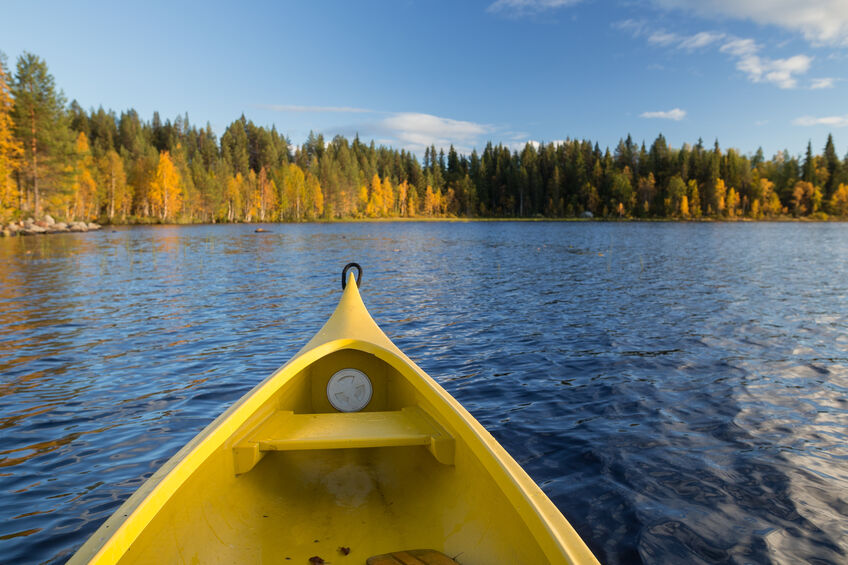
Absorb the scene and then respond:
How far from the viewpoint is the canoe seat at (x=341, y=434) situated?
3357 millimetres

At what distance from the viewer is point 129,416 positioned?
6332 millimetres

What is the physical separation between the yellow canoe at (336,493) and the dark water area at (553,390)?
1.51 m

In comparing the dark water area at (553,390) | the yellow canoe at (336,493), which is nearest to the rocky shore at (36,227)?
the dark water area at (553,390)

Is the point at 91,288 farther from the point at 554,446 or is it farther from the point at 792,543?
the point at 792,543

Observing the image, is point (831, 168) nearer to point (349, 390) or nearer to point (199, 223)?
point (199, 223)

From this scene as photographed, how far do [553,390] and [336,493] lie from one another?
4.59 meters

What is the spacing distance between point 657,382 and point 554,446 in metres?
3.26

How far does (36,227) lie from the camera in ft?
157

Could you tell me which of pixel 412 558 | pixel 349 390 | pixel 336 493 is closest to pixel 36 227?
pixel 349 390

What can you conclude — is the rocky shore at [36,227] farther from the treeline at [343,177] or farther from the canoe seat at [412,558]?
the canoe seat at [412,558]

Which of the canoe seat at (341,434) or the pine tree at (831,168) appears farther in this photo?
the pine tree at (831,168)

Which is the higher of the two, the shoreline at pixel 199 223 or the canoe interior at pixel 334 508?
the shoreline at pixel 199 223

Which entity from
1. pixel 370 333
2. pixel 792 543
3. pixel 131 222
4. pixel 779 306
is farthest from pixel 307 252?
pixel 131 222

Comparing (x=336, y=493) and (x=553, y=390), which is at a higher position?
(x=336, y=493)
